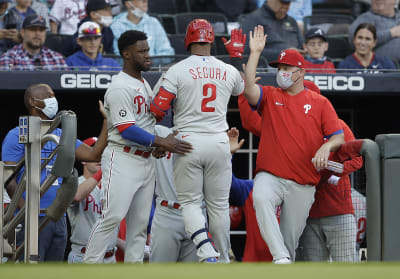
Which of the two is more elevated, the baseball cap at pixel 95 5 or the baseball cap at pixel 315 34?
the baseball cap at pixel 95 5

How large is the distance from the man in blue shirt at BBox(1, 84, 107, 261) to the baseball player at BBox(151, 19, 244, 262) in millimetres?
637

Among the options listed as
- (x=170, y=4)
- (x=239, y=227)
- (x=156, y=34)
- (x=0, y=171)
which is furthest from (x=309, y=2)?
(x=0, y=171)

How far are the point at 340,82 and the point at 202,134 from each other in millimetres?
2658

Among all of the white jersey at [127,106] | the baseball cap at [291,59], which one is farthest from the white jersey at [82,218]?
the baseball cap at [291,59]

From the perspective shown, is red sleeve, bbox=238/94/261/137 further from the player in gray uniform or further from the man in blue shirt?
the man in blue shirt

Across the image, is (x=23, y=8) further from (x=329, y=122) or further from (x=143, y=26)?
(x=329, y=122)

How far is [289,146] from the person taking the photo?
5.26 meters

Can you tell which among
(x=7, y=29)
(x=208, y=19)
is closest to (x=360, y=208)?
(x=208, y=19)

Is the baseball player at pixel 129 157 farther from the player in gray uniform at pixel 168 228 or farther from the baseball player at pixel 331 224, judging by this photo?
the baseball player at pixel 331 224

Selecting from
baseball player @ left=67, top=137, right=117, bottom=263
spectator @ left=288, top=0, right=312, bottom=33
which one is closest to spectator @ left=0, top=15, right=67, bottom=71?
baseball player @ left=67, top=137, right=117, bottom=263

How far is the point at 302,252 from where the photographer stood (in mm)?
5578

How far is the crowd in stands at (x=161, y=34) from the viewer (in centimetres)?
773

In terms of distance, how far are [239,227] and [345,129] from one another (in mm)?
2511

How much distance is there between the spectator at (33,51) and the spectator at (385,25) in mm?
3405
